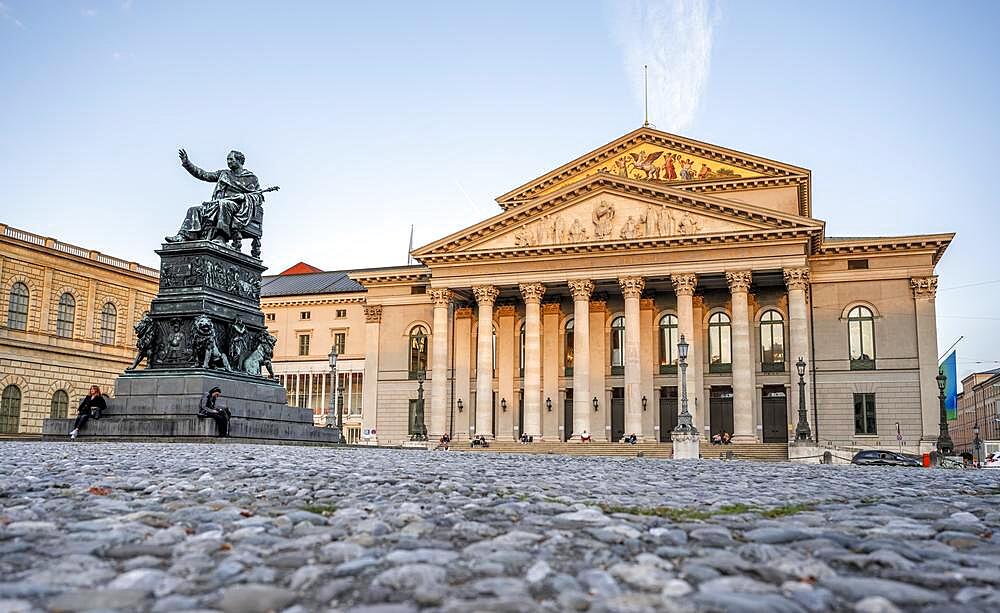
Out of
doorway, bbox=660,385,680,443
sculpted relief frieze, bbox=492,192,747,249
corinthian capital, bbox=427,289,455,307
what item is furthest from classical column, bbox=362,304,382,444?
doorway, bbox=660,385,680,443

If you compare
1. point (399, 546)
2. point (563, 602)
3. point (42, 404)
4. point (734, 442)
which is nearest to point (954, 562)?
point (563, 602)

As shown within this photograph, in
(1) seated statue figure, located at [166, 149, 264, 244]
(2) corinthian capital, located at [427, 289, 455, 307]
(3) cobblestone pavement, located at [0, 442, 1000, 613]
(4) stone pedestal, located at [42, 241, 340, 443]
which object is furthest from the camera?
(2) corinthian capital, located at [427, 289, 455, 307]

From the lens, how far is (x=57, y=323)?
5675 centimetres

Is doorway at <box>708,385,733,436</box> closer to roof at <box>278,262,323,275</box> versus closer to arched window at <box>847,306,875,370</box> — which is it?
arched window at <box>847,306,875,370</box>

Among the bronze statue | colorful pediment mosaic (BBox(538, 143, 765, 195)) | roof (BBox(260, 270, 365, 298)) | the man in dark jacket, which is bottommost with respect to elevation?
the man in dark jacket

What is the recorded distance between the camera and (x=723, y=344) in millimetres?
50188

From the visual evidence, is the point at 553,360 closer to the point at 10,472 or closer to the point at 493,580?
the point at 10,472

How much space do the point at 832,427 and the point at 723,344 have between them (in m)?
7.22

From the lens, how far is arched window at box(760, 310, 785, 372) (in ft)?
161

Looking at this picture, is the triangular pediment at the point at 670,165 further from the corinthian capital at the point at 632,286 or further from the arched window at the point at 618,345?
the arched window at the point at 618,345

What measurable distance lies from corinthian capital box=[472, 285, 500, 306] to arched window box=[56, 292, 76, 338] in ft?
88.4

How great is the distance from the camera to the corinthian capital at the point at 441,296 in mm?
52375

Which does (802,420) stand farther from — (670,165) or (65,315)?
(65,315)

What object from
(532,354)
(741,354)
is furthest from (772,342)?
(532,354)
